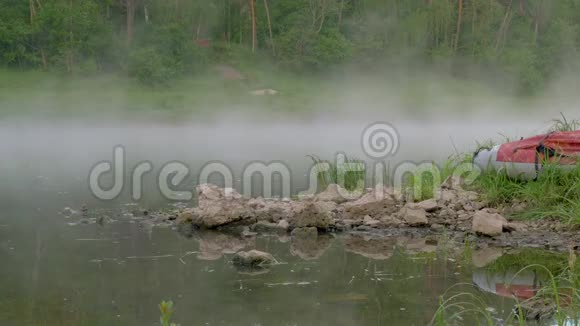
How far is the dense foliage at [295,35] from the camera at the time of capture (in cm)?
2519

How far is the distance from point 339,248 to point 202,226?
1.25m

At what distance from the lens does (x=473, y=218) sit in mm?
6637

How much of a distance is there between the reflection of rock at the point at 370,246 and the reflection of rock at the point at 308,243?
16 centimetres

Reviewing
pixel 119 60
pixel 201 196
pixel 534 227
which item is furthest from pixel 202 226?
pixel 119 60

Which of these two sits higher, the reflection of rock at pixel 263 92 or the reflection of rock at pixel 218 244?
the reflection of rock at pixel 263 92

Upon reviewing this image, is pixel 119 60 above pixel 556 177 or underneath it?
above

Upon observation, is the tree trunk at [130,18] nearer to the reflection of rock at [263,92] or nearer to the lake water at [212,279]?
the reflection of rock at [263,92]

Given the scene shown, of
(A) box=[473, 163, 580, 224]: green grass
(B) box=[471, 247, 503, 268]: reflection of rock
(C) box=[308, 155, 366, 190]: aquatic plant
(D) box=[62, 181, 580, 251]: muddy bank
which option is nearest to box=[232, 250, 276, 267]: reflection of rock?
(D) box=[62, 181, 580, 251]: muddy bank

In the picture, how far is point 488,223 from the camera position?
6438mm

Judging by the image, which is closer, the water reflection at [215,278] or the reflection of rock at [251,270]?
the water reflection at [215,278]

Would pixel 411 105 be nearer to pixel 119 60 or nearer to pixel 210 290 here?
pixel 119 60

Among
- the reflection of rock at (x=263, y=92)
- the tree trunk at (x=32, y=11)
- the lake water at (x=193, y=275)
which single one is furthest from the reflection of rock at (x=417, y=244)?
the tree trunk at (x=32, y=11)

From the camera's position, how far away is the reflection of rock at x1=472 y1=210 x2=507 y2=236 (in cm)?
641

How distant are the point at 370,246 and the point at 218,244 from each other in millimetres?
1052
